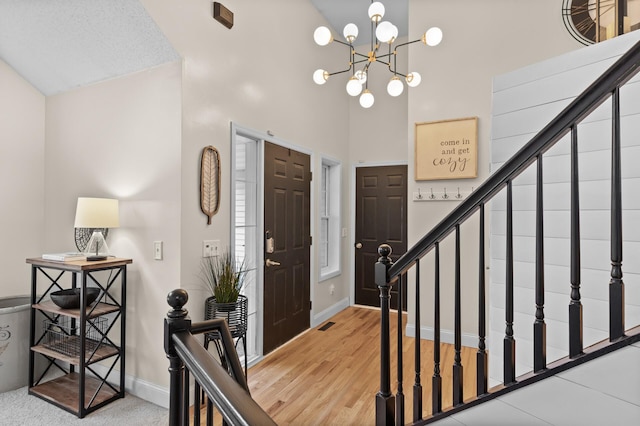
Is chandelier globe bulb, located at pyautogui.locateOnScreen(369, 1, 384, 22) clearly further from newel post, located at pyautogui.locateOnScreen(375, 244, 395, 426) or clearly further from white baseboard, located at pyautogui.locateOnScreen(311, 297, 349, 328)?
white baseboard, located at pyautogui.locateOnScreen(311, 297, 349, 328)

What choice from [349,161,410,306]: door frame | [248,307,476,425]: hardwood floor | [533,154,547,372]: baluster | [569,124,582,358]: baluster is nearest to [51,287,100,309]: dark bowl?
[248,307,476,425]: hardwood floor

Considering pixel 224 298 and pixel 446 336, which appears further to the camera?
pixel 446 336

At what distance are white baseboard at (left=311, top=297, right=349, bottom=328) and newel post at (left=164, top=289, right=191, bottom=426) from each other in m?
3.24

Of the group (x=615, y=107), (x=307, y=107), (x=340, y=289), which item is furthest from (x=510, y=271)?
(x=340, y=289)

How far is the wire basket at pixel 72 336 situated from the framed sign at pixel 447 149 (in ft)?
10.5

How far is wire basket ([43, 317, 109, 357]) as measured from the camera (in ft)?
8.13

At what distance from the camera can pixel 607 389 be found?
1.14 m

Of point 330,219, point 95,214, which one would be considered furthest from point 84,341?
point 330,219

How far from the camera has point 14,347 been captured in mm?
2643

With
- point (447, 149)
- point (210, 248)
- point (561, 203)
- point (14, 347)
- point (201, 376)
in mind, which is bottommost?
point (14, 347)

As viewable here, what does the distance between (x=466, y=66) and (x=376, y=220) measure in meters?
2.17

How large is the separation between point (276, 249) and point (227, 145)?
114 centimetres

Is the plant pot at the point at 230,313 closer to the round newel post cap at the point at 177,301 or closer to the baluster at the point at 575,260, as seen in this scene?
the round newel post cap at the point at 177,301

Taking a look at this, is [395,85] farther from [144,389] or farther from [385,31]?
[144,389]
